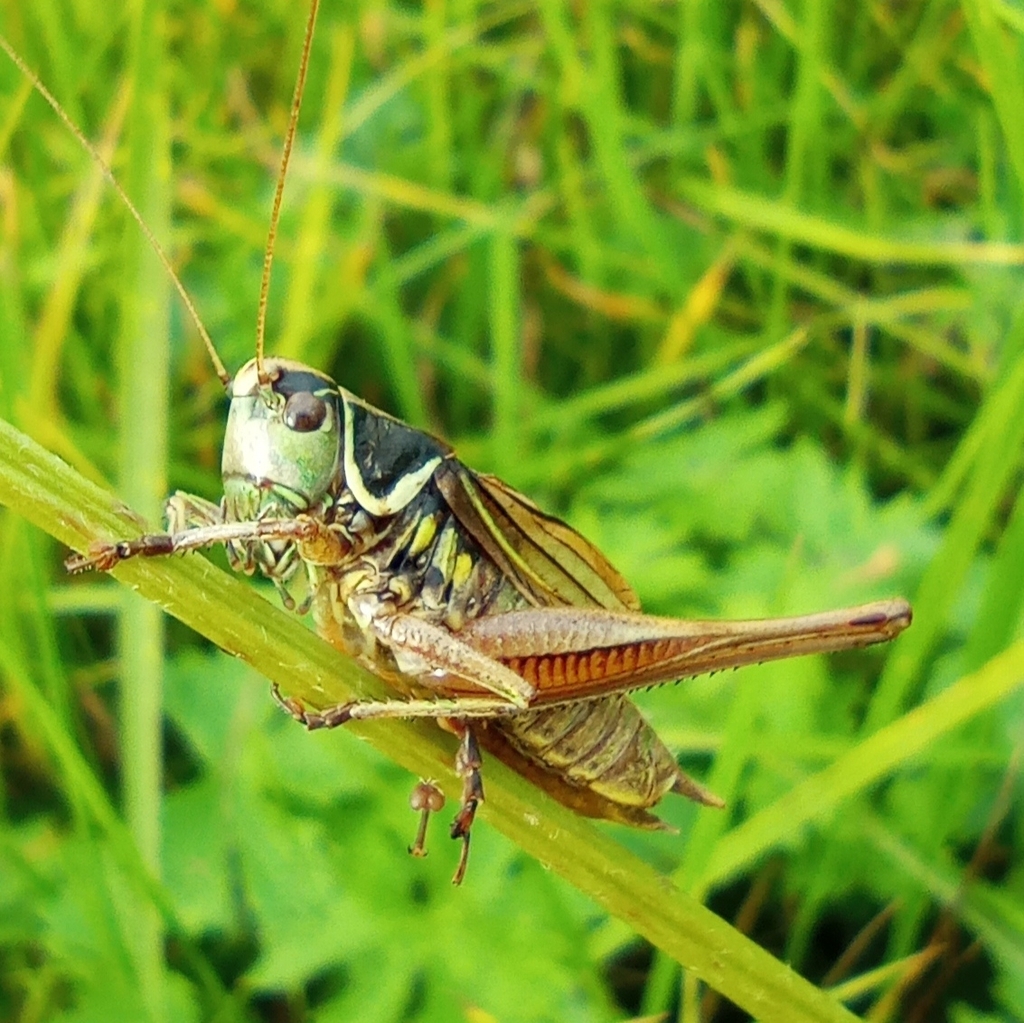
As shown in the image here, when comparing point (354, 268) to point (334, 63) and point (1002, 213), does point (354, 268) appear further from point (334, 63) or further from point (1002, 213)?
point (1002, 213)

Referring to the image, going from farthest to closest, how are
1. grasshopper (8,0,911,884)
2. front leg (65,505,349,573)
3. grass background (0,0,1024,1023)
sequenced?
1. grass background (0,0,1024,1023)
2. grasshopper (8,0,911,884)
3. front leg (65,505,349,573)

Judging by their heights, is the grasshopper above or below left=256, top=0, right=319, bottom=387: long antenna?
below

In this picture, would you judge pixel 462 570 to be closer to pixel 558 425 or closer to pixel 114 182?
pixel 114 182

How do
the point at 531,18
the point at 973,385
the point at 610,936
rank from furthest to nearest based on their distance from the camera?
1. the point at 531,18
2. the point at 973,385
3. the point at 610,936

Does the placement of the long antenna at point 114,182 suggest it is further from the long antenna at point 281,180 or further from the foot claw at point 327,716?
the foot claw at point 327,716

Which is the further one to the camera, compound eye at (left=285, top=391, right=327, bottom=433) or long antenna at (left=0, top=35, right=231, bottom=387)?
compound eye at (left=285, top=391, right=327, bottom=433)

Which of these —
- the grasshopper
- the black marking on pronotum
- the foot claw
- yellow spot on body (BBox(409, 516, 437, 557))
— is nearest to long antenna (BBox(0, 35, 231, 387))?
the grasshopper

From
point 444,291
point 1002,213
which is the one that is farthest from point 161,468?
point 1002,213

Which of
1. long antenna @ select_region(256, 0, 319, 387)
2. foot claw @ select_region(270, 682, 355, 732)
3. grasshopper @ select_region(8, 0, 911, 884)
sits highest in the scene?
long antenna @ select_region(256, 0, 319, 387)

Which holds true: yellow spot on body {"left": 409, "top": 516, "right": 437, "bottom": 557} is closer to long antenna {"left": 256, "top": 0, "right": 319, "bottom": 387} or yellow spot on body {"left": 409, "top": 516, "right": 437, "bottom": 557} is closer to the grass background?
long antenna {"left": 256, "top": 0, "right": 319, "bottom": 387}
